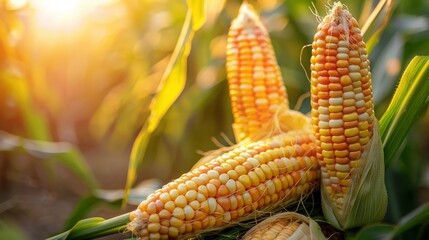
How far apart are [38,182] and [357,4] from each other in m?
1.73

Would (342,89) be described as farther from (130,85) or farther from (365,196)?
(130,85)

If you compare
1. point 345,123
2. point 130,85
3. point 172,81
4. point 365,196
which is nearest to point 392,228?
point 365,196

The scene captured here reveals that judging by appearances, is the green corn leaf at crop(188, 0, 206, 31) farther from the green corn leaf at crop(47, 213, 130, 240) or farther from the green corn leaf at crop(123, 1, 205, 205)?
the green corn leaf at crop(47, 213, 130, 240)

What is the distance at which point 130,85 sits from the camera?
8.82ft

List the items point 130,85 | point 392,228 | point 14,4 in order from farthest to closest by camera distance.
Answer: point 130,85 → point 14,4 → point 392,228

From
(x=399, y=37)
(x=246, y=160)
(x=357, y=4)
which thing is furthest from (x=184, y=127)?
(x=246, y=160)

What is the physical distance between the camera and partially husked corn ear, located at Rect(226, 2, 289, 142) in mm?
1268

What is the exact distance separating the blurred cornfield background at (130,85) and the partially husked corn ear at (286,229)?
533mm

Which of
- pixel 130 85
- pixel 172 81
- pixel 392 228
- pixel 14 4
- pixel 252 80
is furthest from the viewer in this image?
pixel 130 85

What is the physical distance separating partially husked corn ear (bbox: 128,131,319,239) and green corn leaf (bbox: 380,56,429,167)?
141mm

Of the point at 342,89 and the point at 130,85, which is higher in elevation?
the point at 342,89

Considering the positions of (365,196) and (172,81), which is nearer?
(365,196)

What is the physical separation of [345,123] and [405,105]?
5.9 inches

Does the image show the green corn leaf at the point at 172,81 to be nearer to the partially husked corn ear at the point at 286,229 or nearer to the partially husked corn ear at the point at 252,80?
the partially husked corn ear at the point at 252,80
